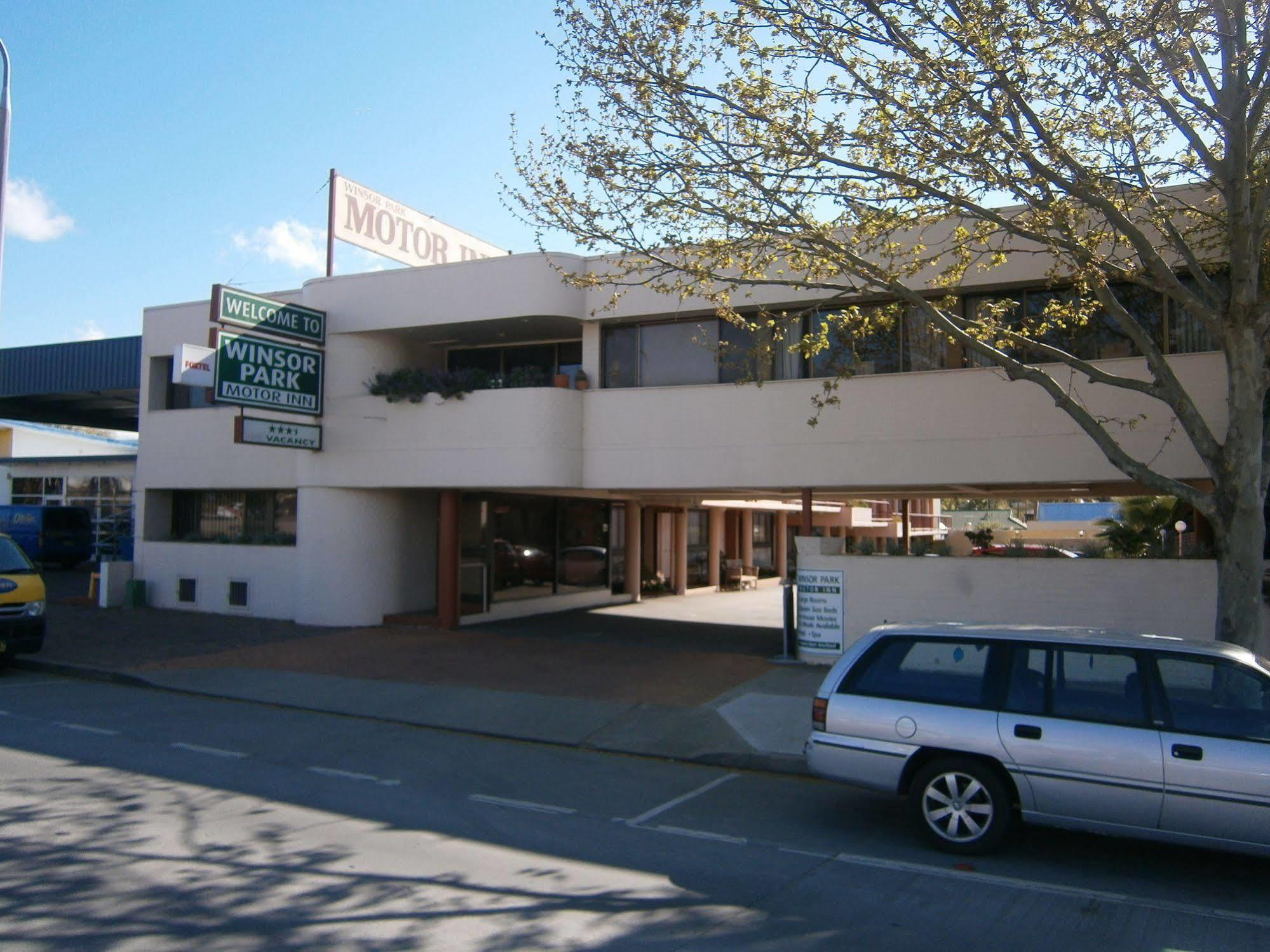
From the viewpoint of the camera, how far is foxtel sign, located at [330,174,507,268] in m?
20.1

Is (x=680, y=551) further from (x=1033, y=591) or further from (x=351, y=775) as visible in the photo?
(x=351, y=775)

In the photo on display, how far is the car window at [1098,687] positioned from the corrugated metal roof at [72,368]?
2127cm

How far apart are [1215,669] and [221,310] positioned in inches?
576

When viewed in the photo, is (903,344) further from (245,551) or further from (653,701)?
(245,551)

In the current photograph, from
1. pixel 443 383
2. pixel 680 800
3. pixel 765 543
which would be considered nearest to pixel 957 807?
pixel 680 800

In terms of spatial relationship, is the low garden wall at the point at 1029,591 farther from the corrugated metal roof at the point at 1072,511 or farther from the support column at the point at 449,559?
the corrugated metal roof at the point at 1072,511

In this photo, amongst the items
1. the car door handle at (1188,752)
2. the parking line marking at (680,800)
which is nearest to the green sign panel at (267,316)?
Answer: the parking line marking at (680,800)

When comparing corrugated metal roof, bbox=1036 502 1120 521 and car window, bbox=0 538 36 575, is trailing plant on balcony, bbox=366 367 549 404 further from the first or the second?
corrugated metal roof, bbox=1036 502 1120 521

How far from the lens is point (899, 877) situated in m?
6.62

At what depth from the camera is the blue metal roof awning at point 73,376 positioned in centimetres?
2356

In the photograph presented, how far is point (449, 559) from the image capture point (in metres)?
18.9

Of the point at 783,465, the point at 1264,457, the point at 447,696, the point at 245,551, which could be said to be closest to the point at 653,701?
the point at 447,696

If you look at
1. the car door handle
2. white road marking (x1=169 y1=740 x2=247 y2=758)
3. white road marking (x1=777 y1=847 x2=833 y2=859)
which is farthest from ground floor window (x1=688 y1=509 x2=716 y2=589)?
the car door handle

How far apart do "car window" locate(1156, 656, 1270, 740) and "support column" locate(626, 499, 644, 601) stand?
18524 mm
